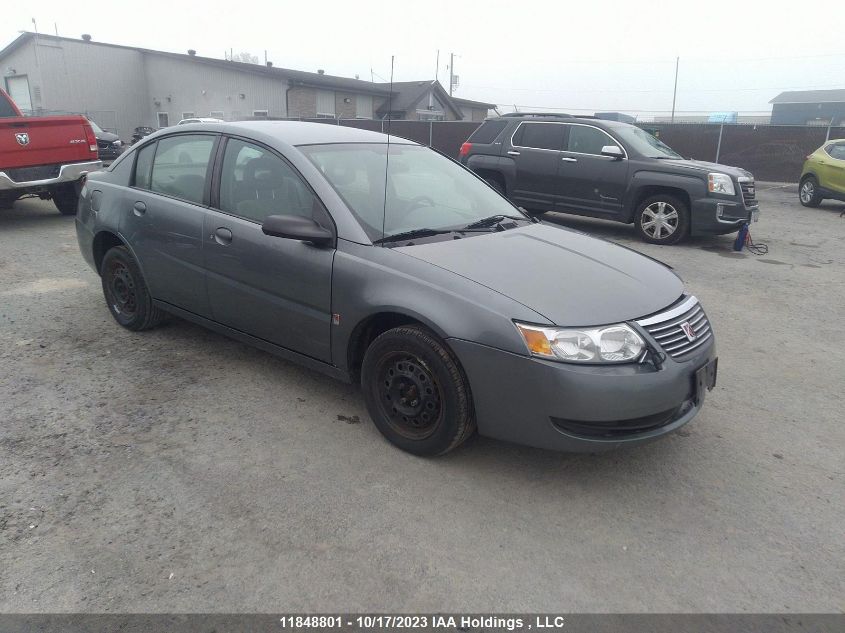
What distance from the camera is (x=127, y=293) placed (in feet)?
16.2

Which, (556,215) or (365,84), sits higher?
(365,84)

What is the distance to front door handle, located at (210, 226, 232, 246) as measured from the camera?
12.9ft

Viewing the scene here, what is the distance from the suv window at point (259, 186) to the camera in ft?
12.1

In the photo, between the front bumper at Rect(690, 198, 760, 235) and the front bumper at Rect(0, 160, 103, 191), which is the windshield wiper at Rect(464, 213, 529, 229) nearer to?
the front bumper at Rect(690, 198, 760, 235)

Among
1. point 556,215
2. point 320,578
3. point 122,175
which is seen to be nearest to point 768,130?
point 556,215

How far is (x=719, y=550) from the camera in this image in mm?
2689

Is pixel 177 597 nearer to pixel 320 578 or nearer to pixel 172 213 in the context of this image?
pixel 320 578

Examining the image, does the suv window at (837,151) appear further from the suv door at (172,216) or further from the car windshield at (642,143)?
the suv door at (172,216)

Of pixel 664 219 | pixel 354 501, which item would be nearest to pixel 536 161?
pixel 664 219

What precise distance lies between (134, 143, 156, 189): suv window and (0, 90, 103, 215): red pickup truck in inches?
189
